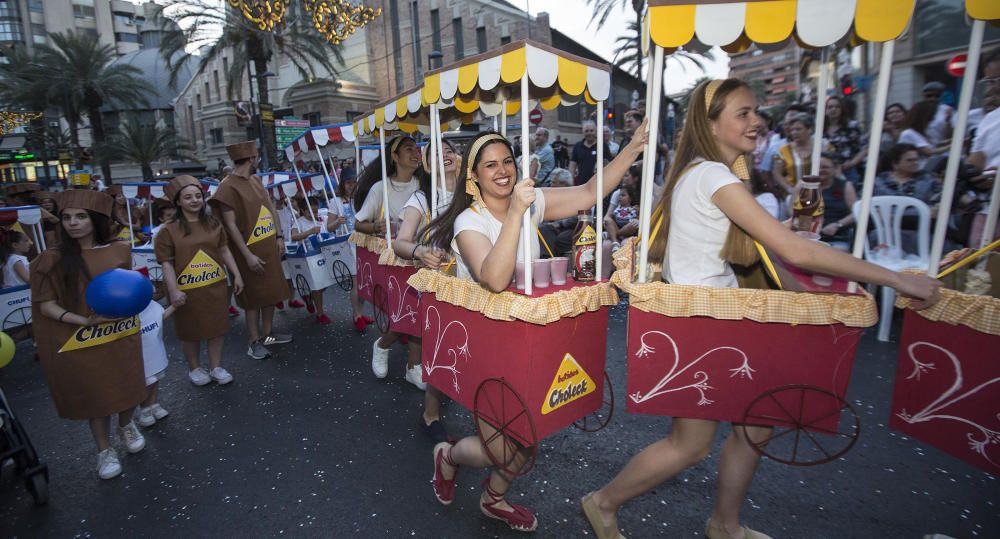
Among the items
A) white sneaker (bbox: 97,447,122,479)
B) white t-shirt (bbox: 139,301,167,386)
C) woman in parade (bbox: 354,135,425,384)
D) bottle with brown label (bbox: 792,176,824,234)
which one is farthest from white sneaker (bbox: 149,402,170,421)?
bottle with brown label (bbox: 792,176,824,234)

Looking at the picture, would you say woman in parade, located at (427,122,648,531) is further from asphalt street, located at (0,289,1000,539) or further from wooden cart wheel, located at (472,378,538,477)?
asphalt street, located at (0,289,1000,539)

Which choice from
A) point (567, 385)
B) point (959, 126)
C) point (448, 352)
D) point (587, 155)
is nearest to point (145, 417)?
point (448, 352)

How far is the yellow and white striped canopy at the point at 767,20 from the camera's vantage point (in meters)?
1.69

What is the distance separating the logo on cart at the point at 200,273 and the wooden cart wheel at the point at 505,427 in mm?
3251

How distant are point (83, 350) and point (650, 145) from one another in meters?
3.50

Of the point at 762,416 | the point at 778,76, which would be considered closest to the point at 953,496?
the point at 762,416

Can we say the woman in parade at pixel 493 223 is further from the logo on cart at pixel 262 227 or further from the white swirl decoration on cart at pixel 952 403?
the logo on cart at pixel 262 227

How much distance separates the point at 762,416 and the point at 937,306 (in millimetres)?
715

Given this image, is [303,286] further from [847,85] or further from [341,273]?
[847,85]

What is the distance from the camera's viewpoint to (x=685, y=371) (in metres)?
2.07

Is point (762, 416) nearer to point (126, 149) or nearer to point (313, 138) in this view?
point (313, 138)

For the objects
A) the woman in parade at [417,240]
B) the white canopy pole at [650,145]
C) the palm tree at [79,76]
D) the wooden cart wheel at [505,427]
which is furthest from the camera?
the palm tree at [79,76]

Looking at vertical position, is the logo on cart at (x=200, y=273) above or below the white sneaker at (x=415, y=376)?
above

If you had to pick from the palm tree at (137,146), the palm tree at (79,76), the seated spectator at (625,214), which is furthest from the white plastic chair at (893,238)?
the palm tree at (137,146)
